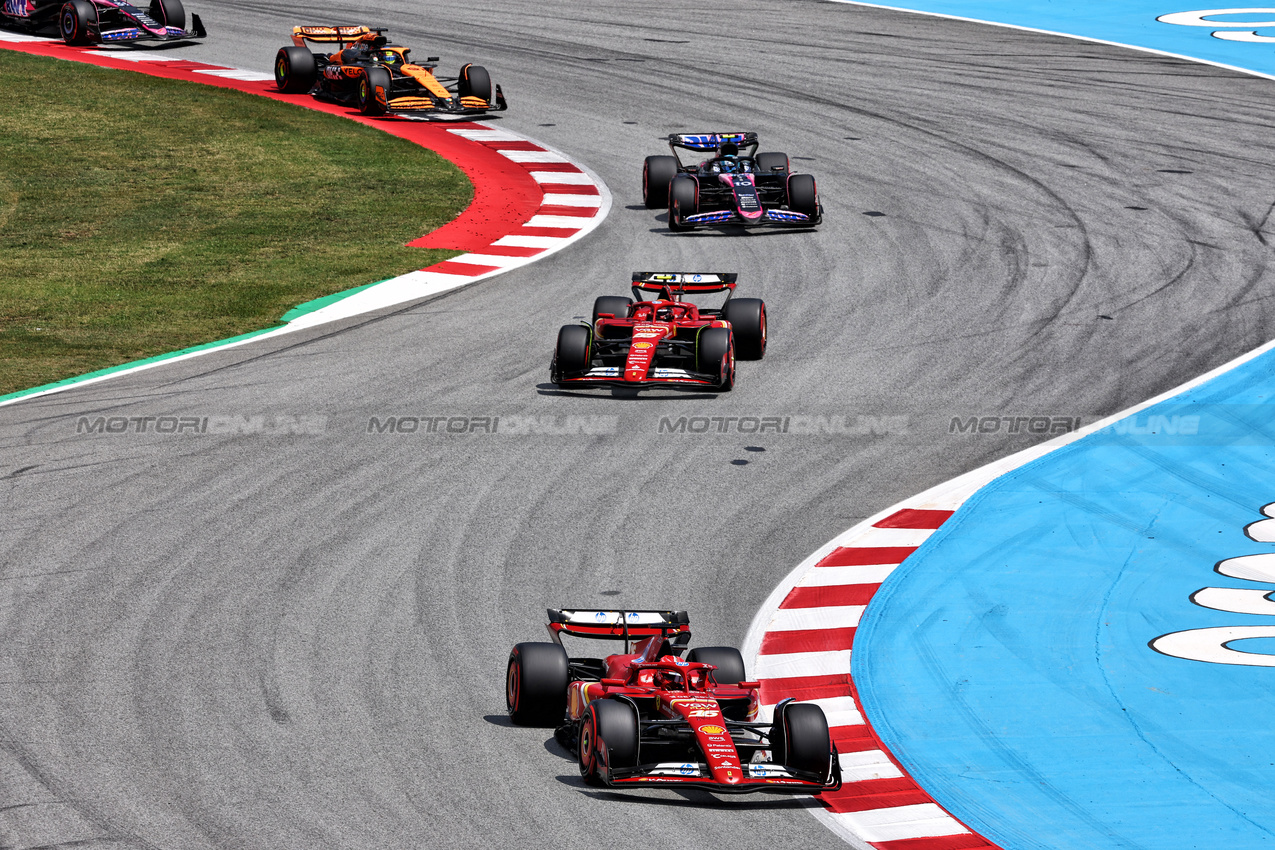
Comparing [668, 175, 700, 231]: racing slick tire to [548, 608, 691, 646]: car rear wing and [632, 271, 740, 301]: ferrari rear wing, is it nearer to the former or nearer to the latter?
[632, 271, 740, 301]: ferrari rear wing

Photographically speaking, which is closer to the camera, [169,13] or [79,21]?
[79,21]

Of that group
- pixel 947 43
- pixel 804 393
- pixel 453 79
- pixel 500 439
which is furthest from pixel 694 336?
pixel 947 43

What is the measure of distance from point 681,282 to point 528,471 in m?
3.91

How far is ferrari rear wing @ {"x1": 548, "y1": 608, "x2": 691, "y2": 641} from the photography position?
34.0 feet

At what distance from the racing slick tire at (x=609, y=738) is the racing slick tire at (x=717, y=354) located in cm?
707

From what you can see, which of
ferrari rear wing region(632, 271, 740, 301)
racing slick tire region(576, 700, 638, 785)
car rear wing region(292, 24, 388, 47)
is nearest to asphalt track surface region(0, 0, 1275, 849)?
racing slick tire region(576, 700, 638, 785)

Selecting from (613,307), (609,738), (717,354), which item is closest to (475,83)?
(613,307)

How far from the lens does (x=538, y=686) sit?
988 centimetres

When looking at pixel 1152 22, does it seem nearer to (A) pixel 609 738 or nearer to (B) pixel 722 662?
(B) pixel 722 662

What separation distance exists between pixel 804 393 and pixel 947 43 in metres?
20.1

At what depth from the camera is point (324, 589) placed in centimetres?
1169

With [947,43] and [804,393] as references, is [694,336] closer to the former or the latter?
[804,393]

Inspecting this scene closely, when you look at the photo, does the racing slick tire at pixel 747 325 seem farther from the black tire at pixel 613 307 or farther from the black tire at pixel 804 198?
the black tire at pixel 804 198

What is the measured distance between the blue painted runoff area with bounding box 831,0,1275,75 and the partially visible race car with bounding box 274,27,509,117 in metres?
13.7
